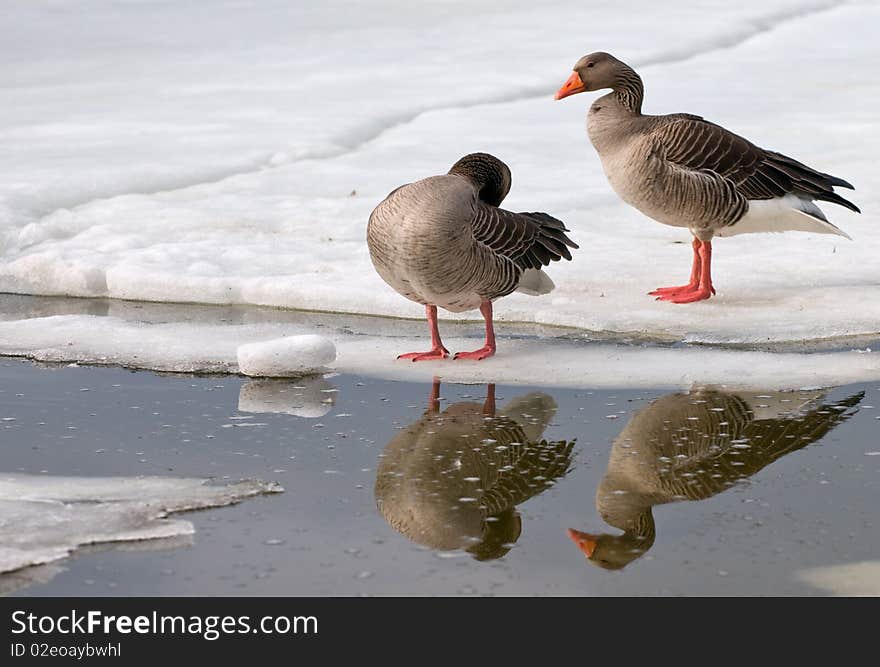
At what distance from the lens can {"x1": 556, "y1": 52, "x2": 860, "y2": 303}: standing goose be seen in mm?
7895

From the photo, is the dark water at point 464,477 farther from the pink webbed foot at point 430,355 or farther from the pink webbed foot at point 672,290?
the pink webbed foot at point 672,290

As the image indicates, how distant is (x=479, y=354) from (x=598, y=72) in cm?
259

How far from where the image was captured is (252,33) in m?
20.0

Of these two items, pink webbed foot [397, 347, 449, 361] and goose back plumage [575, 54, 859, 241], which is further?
goose back plumage [575, 54, 859, 241]

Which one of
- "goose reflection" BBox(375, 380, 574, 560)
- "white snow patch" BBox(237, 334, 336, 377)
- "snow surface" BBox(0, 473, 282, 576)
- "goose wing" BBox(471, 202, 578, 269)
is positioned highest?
"goose wing" BBox(471, 202, 578, 269)

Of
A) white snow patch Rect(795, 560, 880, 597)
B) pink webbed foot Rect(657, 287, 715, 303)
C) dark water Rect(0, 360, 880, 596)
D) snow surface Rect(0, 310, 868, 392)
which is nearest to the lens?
white snow patch Rect(795, 560, 880, 597)

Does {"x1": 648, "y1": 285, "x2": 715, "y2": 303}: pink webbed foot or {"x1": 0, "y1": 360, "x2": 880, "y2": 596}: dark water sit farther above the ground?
{"x1": 648, "y1": 285, "x2": 715, "y2": 303}: pink webbed foot

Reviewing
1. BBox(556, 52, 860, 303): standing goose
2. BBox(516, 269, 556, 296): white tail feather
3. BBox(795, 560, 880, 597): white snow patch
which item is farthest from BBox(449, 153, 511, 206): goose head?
BBox(795, 560, 880, 597): white snow patch

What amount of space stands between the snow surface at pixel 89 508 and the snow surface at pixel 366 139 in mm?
1865

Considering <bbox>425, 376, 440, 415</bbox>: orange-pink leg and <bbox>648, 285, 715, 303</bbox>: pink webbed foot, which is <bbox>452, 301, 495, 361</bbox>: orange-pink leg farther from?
<bbox>648, 285, 715, 303</bbox>: pink webbed foot

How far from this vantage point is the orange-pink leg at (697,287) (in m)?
7.78

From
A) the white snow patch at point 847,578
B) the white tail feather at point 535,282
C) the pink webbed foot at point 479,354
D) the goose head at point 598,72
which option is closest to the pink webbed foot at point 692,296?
the white tail feather at point 535,282

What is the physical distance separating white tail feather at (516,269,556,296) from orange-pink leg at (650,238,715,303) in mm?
1079
